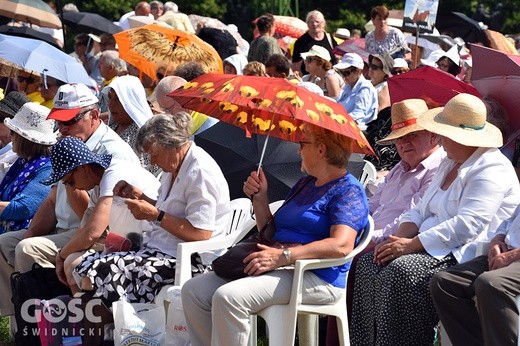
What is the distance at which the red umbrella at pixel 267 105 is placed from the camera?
17.4 feet

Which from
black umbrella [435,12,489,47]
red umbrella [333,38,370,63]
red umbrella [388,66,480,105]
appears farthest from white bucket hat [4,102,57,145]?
black umbrella [435,12,489,47]

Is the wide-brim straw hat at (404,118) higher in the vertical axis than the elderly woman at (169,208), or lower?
higher

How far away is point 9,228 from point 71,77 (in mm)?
2880

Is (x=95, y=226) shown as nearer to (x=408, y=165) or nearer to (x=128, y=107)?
(x=408, y=165)

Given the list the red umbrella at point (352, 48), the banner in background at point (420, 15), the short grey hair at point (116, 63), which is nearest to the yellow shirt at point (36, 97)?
the short grey hair at point (116, 63)

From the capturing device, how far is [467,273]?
535 centimetres

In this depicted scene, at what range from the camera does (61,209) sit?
23.3ft

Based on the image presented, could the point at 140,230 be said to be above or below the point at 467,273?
below

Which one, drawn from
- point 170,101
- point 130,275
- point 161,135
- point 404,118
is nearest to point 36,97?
point 170,101

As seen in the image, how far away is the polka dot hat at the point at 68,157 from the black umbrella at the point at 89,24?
11441mm

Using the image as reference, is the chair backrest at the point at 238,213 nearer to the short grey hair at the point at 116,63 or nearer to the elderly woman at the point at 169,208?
the elderly woman at the point at 169,208

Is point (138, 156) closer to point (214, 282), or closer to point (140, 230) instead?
point (140, 230)

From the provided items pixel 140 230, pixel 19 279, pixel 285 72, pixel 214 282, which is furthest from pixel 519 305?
pixel 285 72

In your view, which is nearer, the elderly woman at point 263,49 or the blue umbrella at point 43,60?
the blue umbrella at point 43,60
